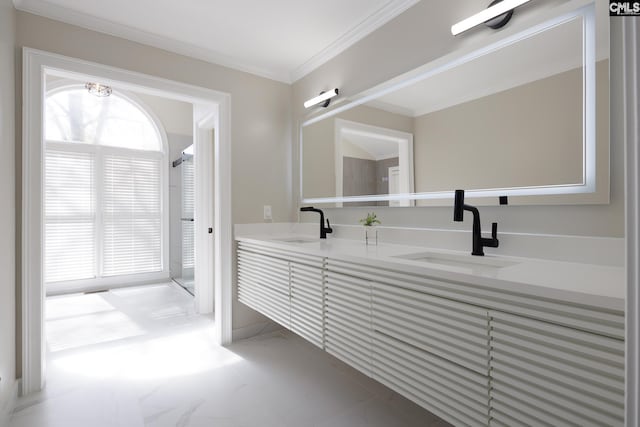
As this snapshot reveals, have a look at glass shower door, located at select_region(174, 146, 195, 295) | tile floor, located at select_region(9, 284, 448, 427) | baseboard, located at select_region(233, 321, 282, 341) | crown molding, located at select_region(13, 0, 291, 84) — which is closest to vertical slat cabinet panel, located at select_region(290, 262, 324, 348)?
tile floor, located at select_region(9, 284, 448, 427)

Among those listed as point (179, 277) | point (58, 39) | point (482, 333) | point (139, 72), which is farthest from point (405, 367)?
point (179, 277)

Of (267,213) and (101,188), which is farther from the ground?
(101,188)

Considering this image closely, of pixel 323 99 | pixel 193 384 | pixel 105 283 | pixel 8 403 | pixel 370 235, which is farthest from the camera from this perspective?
pixel 105 283

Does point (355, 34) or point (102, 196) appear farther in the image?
point (102, 196)

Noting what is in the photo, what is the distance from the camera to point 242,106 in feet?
9.23

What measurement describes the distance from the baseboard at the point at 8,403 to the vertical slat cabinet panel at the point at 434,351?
1824 mm

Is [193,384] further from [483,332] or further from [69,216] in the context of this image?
[69,216]

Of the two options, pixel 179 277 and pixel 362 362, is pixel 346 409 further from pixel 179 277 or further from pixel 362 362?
pixel 179 277

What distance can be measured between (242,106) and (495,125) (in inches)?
77.2

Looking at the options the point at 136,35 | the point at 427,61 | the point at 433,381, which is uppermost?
the point at 136,35

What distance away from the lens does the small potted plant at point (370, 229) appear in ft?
7.18

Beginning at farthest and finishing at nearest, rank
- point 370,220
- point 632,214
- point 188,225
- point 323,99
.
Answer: point 188,225, point 323,99, point 370,220, point 632,214

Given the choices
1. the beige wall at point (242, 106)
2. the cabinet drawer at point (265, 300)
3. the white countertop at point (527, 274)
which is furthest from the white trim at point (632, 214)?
the beige wall at point (242, 106)

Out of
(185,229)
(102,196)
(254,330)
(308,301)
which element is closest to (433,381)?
(308,301)
